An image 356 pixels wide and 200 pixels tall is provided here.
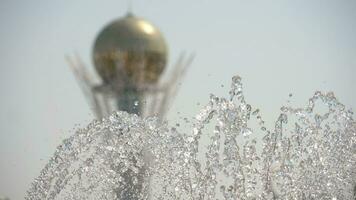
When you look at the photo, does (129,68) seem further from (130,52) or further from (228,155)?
(228,155)

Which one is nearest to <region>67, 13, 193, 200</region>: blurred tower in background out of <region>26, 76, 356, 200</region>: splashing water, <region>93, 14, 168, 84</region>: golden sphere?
<region>93, 14, 168, 84</region>: golden sphere

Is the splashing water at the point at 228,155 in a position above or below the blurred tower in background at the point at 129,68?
below

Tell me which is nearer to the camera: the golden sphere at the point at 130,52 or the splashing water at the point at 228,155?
the splashing water at the point at 228,155

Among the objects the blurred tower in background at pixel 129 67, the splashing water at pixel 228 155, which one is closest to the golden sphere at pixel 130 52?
the blurred tower in background at pixel 129 67

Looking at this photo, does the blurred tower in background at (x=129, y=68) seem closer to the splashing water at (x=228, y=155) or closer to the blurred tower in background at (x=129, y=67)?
the blurred tower in background at (x=129, y=67)

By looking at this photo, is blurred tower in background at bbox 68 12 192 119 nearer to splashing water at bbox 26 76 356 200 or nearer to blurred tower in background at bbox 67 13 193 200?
blurred tower in background at bbox 67 13 193 200

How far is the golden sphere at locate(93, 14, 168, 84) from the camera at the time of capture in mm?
31172

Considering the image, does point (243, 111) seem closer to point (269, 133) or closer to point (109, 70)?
point (269, 133)

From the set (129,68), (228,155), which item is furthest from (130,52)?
(228,155)

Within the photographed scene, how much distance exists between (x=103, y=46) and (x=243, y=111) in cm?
2026

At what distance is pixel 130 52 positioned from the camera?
102 feet

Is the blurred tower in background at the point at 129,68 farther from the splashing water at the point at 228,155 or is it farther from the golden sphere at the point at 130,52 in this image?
the splashing water at the point at 228,155

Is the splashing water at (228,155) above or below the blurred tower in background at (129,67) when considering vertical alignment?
below

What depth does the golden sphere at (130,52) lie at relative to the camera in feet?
102
